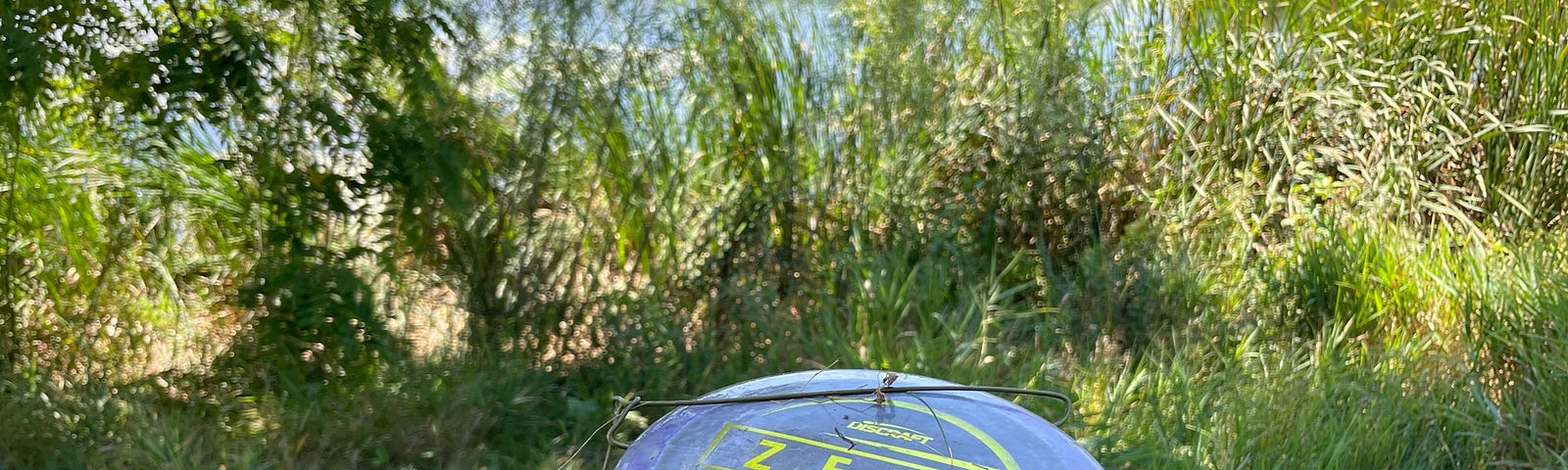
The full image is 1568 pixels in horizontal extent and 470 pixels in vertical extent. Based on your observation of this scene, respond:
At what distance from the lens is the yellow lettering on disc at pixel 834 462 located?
184cm

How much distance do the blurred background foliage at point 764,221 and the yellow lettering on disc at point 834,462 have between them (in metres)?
1.78

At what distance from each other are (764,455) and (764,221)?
8.75 feet

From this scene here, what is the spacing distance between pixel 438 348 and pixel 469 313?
186mm

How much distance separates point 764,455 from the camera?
6.23ft

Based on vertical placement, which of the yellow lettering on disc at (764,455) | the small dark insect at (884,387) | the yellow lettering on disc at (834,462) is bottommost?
the yellow lettering on disc at (834,462)

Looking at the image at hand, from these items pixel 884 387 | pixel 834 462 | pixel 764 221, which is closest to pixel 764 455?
pixel 834 462

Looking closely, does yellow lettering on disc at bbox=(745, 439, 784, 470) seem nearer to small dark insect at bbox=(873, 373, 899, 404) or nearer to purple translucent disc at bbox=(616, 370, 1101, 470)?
purple translucent disc at bbox=(616, 370, 1101, 470)

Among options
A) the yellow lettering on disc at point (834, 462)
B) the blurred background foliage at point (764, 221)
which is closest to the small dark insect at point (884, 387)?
the yellow lettering on disc at point (834, 462)

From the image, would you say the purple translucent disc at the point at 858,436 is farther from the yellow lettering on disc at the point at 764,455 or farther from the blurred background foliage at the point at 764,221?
the blurred background foliage at the point at 764,221

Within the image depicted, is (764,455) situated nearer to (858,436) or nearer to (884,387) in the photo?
(858,436)

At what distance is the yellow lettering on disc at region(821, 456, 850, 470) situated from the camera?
6.03ft

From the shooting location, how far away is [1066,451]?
1995 mm

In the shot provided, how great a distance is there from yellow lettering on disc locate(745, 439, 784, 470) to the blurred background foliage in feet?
5.83

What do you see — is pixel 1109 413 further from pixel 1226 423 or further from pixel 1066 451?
pixel 1066 451
